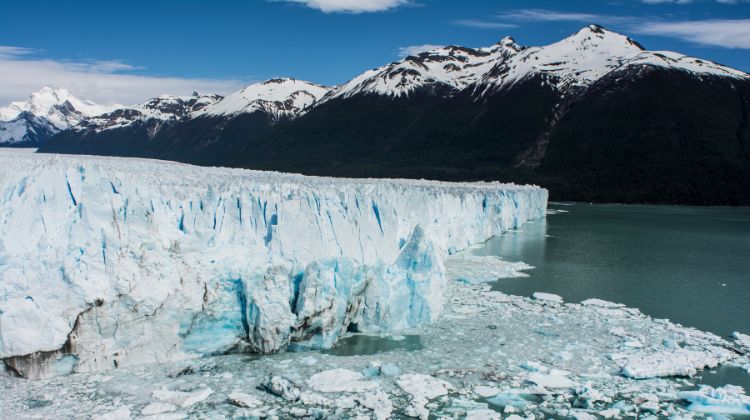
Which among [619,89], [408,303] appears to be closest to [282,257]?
[408,303]

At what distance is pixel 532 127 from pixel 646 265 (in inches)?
2389

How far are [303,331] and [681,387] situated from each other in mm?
5993

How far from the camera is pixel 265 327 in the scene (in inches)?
365

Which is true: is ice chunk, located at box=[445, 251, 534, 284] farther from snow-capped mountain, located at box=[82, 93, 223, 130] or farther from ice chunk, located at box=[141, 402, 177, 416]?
snow-capped mountain, located at box=[82, 93, 223, 130]

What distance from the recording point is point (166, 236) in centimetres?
924

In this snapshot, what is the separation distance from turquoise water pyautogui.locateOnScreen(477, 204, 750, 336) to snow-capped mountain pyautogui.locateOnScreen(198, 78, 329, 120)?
101 metres

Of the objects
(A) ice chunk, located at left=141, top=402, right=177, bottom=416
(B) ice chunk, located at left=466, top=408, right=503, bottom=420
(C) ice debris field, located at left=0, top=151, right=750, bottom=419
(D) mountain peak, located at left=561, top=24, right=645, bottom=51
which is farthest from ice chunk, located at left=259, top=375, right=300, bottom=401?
(D) mountain peak, located at left=561, top=24, right=645, bottom=51

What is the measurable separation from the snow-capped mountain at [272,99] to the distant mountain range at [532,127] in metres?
2.75

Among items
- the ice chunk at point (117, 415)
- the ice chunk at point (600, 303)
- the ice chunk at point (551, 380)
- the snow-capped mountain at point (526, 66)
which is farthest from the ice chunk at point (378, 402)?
the snow-capped mountain at point (526, 66)

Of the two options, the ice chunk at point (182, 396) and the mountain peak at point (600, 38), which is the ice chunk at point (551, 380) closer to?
the ice chunk at point (182, 396)

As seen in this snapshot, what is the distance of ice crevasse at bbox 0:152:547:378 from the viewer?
8141mm

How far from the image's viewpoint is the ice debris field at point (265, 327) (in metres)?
7.68

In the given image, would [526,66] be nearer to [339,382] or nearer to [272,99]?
[272,99]

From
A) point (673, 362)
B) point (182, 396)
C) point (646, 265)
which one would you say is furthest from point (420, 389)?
point (646, 265)
